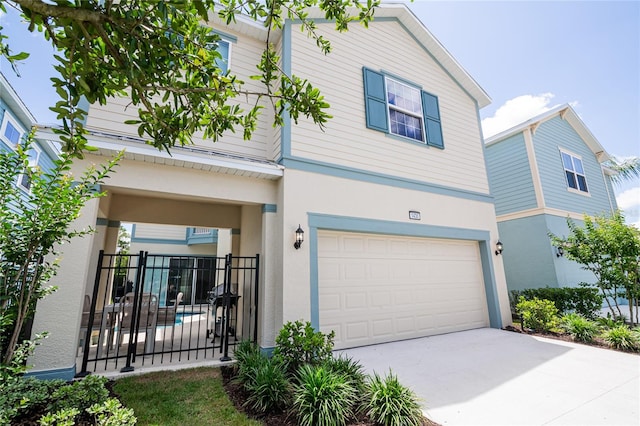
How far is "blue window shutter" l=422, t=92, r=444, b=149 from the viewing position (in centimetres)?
793

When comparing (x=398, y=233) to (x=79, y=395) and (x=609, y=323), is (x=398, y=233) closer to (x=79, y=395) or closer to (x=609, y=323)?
(x=609, y=323)

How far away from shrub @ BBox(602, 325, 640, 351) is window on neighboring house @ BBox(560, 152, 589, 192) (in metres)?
8.13

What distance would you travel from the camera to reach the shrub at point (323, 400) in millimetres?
2953

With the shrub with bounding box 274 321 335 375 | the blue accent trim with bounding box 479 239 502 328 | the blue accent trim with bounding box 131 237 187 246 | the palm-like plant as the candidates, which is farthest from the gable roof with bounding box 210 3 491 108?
the palm-like plant

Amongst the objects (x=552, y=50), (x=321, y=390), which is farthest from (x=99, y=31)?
(x=552, y=50)

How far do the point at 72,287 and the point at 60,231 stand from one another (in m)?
2.02

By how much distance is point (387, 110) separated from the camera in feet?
24.1

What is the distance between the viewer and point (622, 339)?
5523mm

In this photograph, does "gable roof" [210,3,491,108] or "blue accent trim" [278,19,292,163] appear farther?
"gable roof" [210,3,491,108]

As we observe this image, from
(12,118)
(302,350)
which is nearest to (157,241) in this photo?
(12,118)

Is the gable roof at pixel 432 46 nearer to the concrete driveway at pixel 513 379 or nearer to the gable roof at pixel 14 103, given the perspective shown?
the concrete driveway at pixel 513 379

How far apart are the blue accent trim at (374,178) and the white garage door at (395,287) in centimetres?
127

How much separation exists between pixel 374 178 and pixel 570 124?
39.7ft

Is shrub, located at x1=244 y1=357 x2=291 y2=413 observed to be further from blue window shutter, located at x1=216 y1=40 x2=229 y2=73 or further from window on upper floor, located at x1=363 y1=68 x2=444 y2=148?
blue window shutter, located at x1=216 y1=40 x2=229 y2=73
